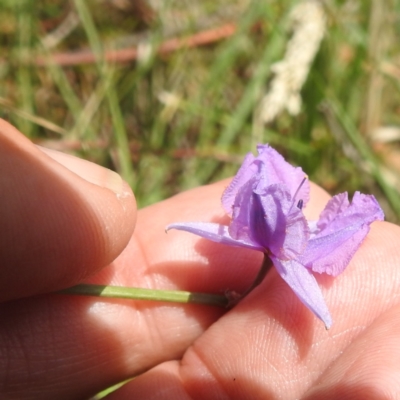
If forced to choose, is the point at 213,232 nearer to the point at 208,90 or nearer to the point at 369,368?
the point at 369,368

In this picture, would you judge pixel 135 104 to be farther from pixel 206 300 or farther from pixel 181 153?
pixel 206 300

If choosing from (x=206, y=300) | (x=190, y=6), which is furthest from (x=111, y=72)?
(x=206, y=300)

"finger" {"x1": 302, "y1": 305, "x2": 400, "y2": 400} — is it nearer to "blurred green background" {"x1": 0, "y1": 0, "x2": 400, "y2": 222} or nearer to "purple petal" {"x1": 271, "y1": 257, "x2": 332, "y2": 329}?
"purple petal" {"x1": 271, "y1": 257, "x2": 332, "y2": 329}

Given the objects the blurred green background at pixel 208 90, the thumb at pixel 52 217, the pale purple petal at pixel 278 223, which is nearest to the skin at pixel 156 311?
the thumb at pixel 52 217

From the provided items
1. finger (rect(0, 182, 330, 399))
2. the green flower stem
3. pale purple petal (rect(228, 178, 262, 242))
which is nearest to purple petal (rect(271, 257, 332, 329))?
pale purple petal (rect(228, 178, 262, 242))

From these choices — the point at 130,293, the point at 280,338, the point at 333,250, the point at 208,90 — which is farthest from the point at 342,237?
the point at 208,90

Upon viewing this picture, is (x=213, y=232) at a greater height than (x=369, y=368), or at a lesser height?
greater

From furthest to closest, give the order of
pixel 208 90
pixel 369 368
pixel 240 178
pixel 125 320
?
1. pixel 208 90
2. pixel 125 320
3. pixel 240 178
4. pixel 369 368

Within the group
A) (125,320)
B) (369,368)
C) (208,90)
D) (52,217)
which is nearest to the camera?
(52,217)
